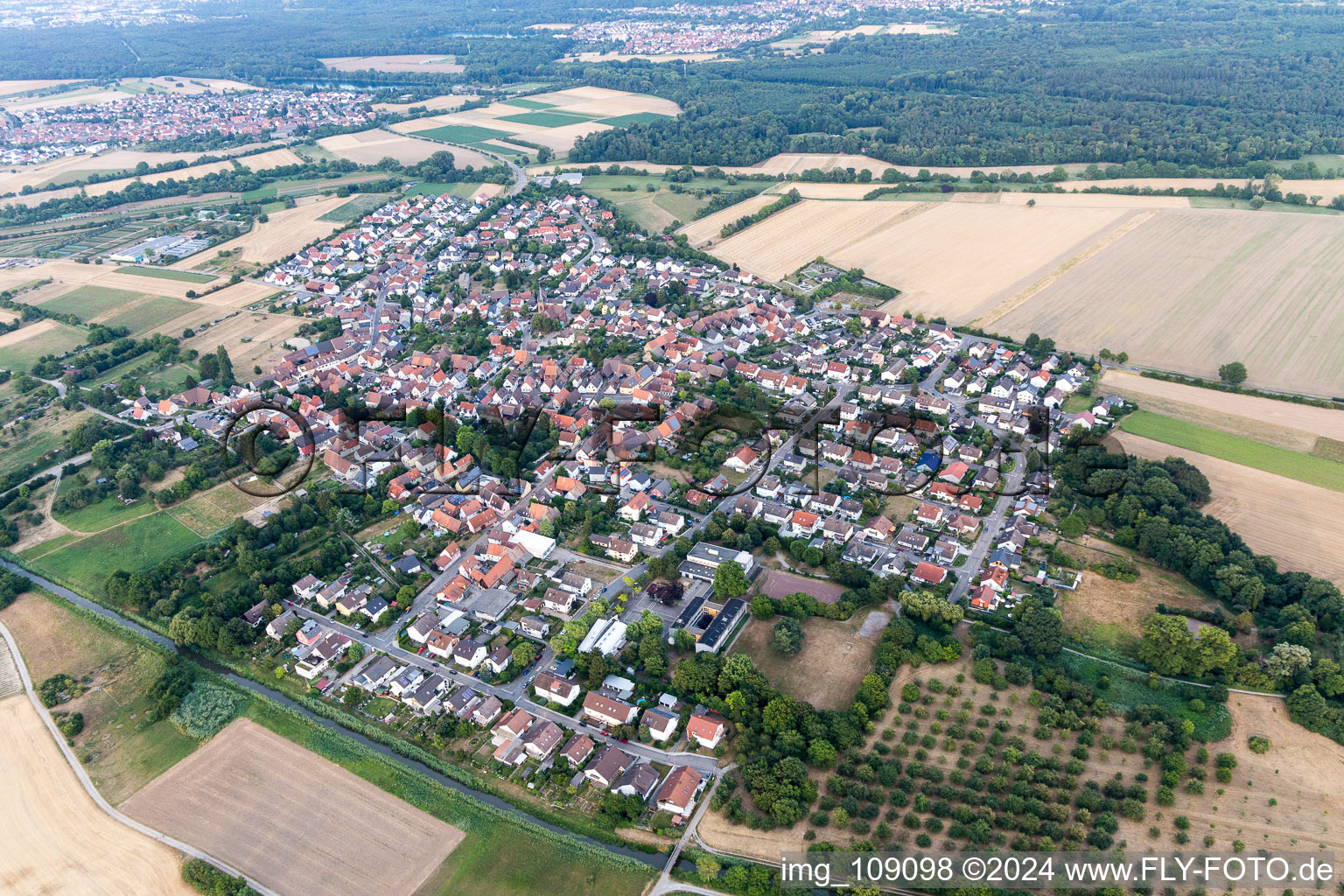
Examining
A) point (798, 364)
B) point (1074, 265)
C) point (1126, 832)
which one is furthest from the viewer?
point (1074, 265)

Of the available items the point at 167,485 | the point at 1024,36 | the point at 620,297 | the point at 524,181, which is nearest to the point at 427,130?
the point at 524,181

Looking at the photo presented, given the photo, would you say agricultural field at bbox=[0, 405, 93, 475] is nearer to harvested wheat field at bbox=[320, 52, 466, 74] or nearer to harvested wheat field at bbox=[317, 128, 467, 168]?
harvested wheat field at bbox=[317, 128, 467, 168]

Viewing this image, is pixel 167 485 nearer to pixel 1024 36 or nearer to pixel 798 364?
pixel 798 364

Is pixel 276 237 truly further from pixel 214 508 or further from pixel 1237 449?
pixel 1237 449

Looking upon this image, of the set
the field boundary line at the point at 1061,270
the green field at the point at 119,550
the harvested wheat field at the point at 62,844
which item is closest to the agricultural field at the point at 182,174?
the green field at the point at 119,550

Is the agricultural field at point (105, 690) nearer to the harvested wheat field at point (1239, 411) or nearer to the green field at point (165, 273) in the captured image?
the green field at point (165, 273)

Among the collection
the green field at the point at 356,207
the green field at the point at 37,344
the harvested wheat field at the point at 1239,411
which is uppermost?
the green field at the point at 356,207
